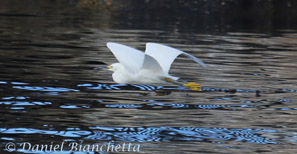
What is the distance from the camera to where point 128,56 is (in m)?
8.84

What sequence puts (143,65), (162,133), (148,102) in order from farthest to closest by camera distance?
(143,65) < (148,102) < (162,133)

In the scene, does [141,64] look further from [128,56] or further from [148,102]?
[148,102]

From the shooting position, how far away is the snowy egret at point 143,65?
8867 mm

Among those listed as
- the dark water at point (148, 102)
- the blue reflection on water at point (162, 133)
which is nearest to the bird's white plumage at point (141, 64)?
the dark water at point (148, 102)

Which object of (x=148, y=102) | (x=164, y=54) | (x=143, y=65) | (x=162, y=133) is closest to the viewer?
(x=162, y=133)

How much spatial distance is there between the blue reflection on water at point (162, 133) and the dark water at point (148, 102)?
11mm

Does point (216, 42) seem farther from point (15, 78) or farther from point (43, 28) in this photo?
point (15, 78)

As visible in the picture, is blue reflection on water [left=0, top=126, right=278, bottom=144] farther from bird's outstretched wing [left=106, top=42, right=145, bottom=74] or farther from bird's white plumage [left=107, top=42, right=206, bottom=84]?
bird's white plumage [left=107, top=42, right=206, bottom=84]

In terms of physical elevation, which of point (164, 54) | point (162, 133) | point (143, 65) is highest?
point (164, 54)

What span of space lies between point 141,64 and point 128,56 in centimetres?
32

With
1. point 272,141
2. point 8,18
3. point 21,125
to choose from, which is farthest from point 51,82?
point 8,18

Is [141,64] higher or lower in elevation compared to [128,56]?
lower

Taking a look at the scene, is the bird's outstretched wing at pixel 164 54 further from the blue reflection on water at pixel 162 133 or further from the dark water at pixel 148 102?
the blue reflection on water at pixel 162 133

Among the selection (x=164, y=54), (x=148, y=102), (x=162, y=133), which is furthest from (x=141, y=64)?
(x=162, y=133)
